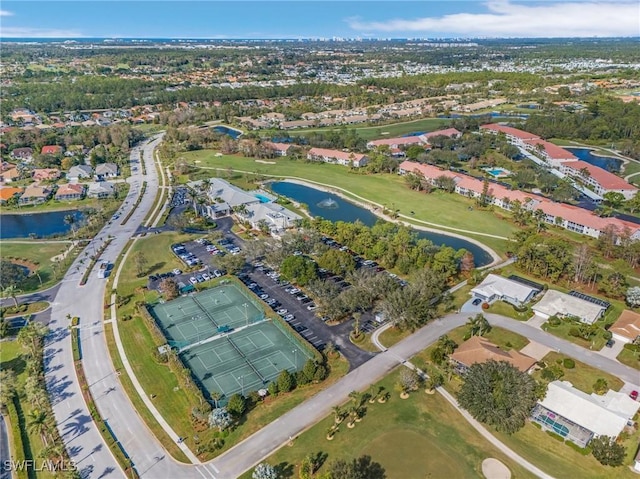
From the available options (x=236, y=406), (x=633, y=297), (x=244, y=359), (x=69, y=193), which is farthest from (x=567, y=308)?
(x=69, y=193)

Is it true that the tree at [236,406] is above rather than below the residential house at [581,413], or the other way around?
above

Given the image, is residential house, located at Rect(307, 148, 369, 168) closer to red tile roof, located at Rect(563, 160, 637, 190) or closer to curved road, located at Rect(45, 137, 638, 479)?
red tile roof, located at Rect(563, 160, 637, 190)

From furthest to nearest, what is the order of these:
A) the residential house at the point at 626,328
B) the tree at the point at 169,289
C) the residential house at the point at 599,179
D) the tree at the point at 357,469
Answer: the residential house at the point at 599,179 < the tree at the point at 169,289 < the residential house at the point at 626,328 < the tree at the point at 357,469

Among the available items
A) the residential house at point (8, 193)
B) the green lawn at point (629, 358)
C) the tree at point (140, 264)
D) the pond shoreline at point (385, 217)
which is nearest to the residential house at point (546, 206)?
the pond shoreline at point (385, 217)

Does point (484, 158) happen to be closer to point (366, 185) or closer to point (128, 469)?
point (366, 185)

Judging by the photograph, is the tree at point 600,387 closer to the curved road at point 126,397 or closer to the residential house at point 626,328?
the curved road at point 126,397

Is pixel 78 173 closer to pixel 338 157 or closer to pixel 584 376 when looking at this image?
pixel 338 157
